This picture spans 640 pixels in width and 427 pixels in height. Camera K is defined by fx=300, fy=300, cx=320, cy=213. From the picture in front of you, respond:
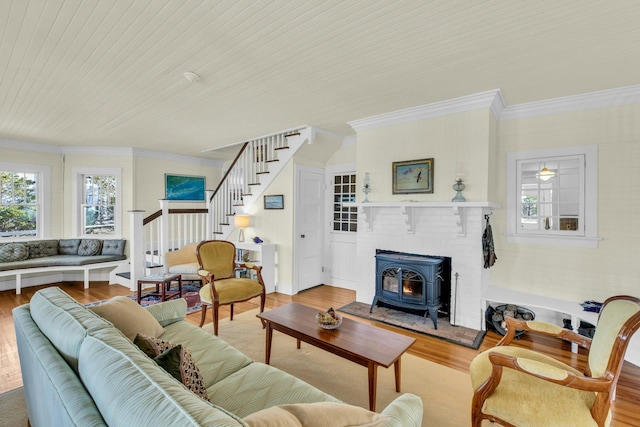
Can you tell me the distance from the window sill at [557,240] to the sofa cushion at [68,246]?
24.5 ft

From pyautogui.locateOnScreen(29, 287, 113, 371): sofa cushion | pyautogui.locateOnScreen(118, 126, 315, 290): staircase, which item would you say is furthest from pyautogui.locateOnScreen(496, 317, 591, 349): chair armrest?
pyautogui.locateOnScreen(118, 126, 315, 290): staircase

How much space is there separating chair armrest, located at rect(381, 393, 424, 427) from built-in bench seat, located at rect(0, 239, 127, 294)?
20.1 ft

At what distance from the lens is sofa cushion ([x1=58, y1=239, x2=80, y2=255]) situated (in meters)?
5.86

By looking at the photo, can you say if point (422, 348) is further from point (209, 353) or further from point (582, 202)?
point (582, 202)

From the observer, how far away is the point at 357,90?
10.7 ft

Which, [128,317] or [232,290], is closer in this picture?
[128,317]

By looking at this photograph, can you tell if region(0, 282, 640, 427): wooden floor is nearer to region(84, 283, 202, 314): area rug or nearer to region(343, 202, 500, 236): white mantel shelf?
region(84, 283, 202, 314): area rug

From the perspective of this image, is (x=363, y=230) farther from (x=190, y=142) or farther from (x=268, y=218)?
(x=190, y=142)

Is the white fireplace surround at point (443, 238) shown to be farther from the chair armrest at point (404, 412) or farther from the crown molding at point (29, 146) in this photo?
the crown molding at point (29, 146)

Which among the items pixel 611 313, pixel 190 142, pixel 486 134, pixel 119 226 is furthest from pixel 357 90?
pixel 119 226

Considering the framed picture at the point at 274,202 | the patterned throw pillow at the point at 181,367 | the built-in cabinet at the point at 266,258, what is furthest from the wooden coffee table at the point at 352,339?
the framed picture at the point at 274,202

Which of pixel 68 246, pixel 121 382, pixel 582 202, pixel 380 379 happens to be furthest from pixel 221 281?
pixel 68 246

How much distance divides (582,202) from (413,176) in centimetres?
185

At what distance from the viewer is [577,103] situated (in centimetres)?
335
